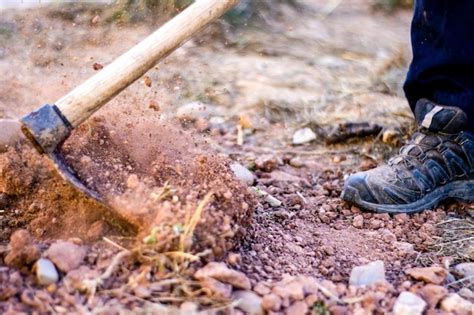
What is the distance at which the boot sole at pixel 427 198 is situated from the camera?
257cm

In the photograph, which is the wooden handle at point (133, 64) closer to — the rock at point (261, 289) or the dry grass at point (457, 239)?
the rock at point (261, 289)

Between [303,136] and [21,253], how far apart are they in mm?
1922

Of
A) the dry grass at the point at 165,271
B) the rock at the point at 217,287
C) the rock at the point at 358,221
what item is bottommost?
the rock at the point at 358,221

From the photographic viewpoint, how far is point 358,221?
2.48 m

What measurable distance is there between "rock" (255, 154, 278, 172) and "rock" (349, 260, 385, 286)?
1.04 meters

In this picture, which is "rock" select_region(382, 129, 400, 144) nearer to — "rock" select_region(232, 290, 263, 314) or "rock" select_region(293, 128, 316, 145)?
"rock" select_region(293, 128, 316, 145)

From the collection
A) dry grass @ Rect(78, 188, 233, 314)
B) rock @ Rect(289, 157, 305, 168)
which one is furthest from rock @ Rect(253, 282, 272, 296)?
rock @ Rect(289, 157, 305, 168)

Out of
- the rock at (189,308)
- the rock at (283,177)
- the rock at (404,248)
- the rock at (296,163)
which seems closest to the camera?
the rock at (189,308)

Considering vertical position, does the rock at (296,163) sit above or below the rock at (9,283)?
below

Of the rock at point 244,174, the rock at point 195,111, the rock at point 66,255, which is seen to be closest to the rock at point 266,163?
the rock at point 244,174

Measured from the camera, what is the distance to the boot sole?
2.57 m

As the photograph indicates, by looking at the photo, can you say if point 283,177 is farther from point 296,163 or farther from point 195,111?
point 195,111

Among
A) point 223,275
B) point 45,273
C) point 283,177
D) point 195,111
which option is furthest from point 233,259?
point 195,111

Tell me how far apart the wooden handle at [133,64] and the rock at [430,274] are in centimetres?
102
